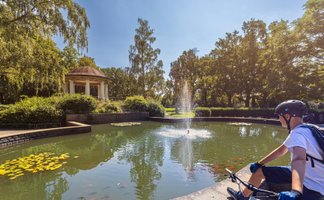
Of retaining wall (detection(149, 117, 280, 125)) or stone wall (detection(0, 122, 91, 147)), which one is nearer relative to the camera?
stone wall (detection(0, 122, 91, 147))

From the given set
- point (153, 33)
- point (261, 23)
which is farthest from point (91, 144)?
point (153, 33)

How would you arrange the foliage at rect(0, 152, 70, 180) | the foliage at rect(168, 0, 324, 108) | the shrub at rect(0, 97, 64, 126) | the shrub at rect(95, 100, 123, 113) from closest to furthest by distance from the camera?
the foliage at rect(0, 152, 70, 180), the shrub at rect(0, 97, 64, 126), the foliage at rect(168, 0, 324, 108), the shrub at rect(95, 100, 123, 113)

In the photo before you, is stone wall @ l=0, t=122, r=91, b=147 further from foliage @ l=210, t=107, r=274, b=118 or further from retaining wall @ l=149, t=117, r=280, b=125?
Answer: foliage @ l=210, t=107, r=274, b=118

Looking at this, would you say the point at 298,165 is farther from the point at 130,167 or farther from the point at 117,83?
the point at 117,83

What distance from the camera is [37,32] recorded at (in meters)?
8.01

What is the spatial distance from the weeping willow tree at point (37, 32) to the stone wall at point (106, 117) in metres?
6.47

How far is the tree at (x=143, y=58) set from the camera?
29.0 meters

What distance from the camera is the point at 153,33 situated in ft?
97.2

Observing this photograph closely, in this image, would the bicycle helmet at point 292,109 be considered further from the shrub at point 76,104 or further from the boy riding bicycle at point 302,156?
the shrub at point 76,104

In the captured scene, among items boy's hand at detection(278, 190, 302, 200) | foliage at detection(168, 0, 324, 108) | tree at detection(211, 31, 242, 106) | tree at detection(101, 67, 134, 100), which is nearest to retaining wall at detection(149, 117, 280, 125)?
foliage at detection(168, 0, 324, 108)

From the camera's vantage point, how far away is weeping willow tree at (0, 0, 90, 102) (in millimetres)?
7383

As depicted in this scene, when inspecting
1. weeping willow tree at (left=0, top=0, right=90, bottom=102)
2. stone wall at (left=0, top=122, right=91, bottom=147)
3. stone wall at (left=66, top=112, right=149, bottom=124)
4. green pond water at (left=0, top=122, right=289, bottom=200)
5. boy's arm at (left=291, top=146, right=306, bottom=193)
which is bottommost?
green pond water at (left=0, top=122, right=289, bottom=200)

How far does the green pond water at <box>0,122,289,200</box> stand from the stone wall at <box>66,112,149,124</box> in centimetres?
589

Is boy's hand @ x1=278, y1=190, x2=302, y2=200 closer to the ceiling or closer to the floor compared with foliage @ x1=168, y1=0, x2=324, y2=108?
closer to the floor
